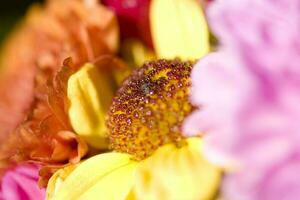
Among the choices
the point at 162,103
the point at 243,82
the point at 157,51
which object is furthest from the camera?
the point at 157,51

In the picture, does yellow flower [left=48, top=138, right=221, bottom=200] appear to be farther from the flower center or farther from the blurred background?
the blurred background

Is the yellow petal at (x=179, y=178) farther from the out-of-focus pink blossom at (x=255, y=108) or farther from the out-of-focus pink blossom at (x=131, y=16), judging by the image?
the out-of-focus pink blossom at (x=131, y=16)

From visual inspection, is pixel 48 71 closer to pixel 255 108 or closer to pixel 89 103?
pixel 89 103

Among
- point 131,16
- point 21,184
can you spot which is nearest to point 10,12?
point 131,16

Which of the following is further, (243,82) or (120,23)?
(120,23)

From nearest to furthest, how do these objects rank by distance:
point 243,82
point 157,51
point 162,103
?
point 243,82
point 162,103
point 157,51

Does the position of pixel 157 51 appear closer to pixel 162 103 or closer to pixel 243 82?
pixel 162 103

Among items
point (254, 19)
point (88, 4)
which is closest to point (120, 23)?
point (88, 4)
